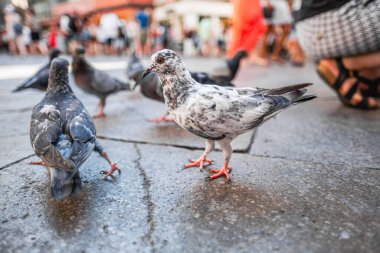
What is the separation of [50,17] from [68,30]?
92.9 feet

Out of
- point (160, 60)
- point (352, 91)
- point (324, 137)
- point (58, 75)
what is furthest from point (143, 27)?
point (160, 60)

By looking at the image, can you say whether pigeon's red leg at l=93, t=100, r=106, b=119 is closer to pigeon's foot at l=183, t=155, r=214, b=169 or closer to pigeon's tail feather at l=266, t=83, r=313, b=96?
pigeon's foot at l=183, t=155, r=214, b=169

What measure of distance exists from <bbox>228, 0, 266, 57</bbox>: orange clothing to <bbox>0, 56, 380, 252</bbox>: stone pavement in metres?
4.45

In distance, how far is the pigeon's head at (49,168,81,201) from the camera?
1.52 m

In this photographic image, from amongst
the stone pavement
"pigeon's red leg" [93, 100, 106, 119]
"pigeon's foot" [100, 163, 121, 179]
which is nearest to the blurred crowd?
"pigeon's red leg" [93, 100, 106, 119]

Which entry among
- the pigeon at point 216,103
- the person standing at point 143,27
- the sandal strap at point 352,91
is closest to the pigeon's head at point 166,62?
the pigeon at point 216,103

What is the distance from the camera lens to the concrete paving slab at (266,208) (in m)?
1.40

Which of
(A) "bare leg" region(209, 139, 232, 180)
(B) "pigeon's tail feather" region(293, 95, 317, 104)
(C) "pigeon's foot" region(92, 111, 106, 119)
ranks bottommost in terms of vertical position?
(C) "pigeon's foot" region(92, 111, 106, 119)

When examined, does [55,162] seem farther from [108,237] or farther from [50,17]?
[50,17]

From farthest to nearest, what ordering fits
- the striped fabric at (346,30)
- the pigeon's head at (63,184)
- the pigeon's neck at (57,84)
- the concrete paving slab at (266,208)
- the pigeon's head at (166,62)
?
1. the striped fabric at (346,30)
2. the pigeon's neck at (57,84)
3. the pigeon's head at (166,62)
4. the pigeon's head at (63,184)
5. the concrete paving slab at (266,208)

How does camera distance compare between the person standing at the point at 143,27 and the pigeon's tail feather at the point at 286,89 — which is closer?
the pigeon's tail feather at the point at 286,89

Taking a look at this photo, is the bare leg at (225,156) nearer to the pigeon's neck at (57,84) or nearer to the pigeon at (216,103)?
the pigeon at (216,103)

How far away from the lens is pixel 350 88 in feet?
12.2

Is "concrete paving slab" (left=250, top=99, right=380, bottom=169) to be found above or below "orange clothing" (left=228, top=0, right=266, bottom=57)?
below
